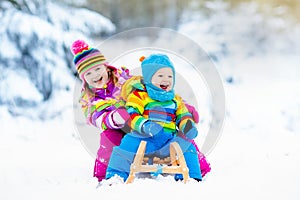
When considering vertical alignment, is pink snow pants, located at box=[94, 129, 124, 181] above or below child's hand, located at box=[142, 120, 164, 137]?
below

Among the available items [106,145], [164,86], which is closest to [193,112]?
[164,86]

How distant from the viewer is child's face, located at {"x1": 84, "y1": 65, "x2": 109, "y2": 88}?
1.85 metres

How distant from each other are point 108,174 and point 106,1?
1881 mm

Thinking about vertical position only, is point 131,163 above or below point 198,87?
below

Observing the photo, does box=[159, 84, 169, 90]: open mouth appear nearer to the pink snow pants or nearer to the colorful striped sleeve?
the colorful striped sleeve

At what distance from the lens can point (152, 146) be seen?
161cm

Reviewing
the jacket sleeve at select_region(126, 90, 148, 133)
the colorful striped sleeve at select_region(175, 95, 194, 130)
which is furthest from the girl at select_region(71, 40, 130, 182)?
the colorful striped sleeve at select_region(175, 95, 194, 130)

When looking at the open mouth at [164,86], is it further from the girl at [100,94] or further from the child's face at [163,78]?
the girl at [100,94]

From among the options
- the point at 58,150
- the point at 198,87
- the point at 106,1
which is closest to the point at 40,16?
the point at 106,1

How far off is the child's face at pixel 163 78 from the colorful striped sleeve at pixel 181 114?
0.09 meters

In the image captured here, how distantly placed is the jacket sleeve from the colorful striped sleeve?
154mm

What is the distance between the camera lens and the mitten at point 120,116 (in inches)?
64.5

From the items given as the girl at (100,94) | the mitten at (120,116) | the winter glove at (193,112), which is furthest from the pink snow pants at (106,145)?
the winter glove at (193,112)

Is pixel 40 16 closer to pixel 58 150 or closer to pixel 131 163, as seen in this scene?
pixel 58 150
